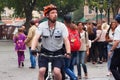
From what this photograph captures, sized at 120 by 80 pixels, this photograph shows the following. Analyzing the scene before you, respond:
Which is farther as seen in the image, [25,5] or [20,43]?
[25,5]

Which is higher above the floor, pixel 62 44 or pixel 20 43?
pixel 62 44

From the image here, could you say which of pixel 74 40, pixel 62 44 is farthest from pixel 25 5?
pixel 62 44

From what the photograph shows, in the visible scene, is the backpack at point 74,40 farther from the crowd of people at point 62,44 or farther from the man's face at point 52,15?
the man's face at point 52,15

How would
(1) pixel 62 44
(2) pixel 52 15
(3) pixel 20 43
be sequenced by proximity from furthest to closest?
(3) pixel 20 43 → (1) pixel 62 44 → (2) pixel 52 15

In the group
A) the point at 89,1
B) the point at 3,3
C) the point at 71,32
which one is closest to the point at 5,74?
the point at 71,32

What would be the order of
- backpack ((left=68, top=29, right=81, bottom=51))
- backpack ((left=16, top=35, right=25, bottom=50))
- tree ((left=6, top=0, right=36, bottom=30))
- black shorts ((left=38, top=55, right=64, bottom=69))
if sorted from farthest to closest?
tree ((left=6, top=0, right=36, bottom=30)), backpack ((left=16, top=35, right=25, bottom=50)), backpack ((left=68, top=29, right=81, bottom=51)), black shorts ((left=38, top=55, right=64, bottom=69))

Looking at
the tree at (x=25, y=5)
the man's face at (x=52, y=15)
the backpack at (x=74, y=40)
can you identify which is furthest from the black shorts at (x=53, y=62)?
the tree at (x=25, y=5)

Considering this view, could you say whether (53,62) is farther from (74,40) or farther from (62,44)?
(74,40)

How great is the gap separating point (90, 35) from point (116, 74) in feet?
24.5

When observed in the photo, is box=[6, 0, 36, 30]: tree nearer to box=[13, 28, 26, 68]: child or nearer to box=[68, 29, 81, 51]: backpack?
box=[13, 28, 26, 68]: child

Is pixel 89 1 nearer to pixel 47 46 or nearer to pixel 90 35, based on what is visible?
pixel 90 35

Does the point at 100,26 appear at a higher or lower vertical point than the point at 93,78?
higher

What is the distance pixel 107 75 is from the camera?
1378 cm

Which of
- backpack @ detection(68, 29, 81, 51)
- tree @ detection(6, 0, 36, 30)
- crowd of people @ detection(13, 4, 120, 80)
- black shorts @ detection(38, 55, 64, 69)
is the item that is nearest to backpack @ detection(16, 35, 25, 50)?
crowd of people @ detection(13, 4, 120, 80)
